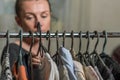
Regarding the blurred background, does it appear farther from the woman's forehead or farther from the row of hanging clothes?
the row of hanging clothes

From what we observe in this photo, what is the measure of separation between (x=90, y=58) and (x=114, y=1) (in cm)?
113

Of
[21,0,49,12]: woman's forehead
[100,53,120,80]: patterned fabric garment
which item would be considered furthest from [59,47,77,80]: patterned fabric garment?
[21,0,49,12]: woman's forehead

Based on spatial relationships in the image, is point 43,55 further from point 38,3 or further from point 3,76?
point 38,3

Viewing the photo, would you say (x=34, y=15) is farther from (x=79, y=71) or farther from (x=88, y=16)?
(x=88, y=16)

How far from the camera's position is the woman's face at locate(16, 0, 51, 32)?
2.72 feet

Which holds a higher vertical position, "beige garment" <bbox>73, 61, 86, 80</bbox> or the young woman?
the young woman

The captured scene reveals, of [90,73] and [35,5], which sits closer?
[90,73]

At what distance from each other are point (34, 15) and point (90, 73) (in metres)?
0.23

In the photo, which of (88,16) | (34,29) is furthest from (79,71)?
(88,16)

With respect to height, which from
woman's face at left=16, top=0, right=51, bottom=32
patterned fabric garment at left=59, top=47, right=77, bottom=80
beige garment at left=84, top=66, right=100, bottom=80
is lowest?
beige garment at left=84, top=66, right=100, bottom=80

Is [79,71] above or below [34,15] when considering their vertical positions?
below

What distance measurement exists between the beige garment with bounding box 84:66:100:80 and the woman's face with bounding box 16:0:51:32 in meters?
0.18

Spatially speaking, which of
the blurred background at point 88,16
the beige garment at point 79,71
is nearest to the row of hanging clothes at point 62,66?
the beige garment at point 79,71

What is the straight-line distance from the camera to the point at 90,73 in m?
0.70
